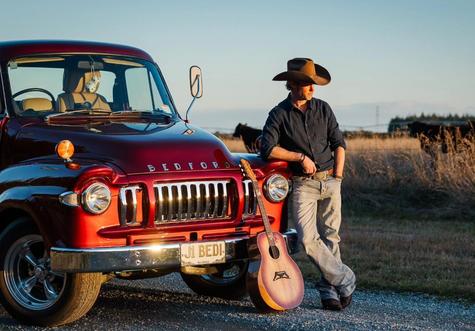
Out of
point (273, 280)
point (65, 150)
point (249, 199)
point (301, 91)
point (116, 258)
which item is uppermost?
point (301, 91)

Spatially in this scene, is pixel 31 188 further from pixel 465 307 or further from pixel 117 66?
pixel 465 307

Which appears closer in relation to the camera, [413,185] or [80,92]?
[80,92]

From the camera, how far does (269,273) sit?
7277 millimetres

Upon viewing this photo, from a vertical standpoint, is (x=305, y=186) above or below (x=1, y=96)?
below

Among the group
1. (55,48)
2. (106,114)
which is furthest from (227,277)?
(55,48)

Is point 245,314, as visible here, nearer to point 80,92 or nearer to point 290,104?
point 290,104

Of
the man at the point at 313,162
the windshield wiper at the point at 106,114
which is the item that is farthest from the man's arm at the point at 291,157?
the windshield wiper at the point at 106,114

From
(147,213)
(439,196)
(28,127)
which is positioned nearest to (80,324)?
(147,213)

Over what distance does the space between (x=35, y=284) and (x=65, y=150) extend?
113 cm

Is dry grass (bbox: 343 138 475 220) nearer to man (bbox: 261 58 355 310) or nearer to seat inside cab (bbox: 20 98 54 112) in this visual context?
man (bbox: 261 58 355 310)

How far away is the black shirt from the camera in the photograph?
784 centimetres

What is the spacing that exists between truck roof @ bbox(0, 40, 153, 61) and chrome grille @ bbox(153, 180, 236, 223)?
2156 millimetres

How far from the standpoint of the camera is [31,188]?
691cm

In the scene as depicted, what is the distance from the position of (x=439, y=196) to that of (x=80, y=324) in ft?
34.8
